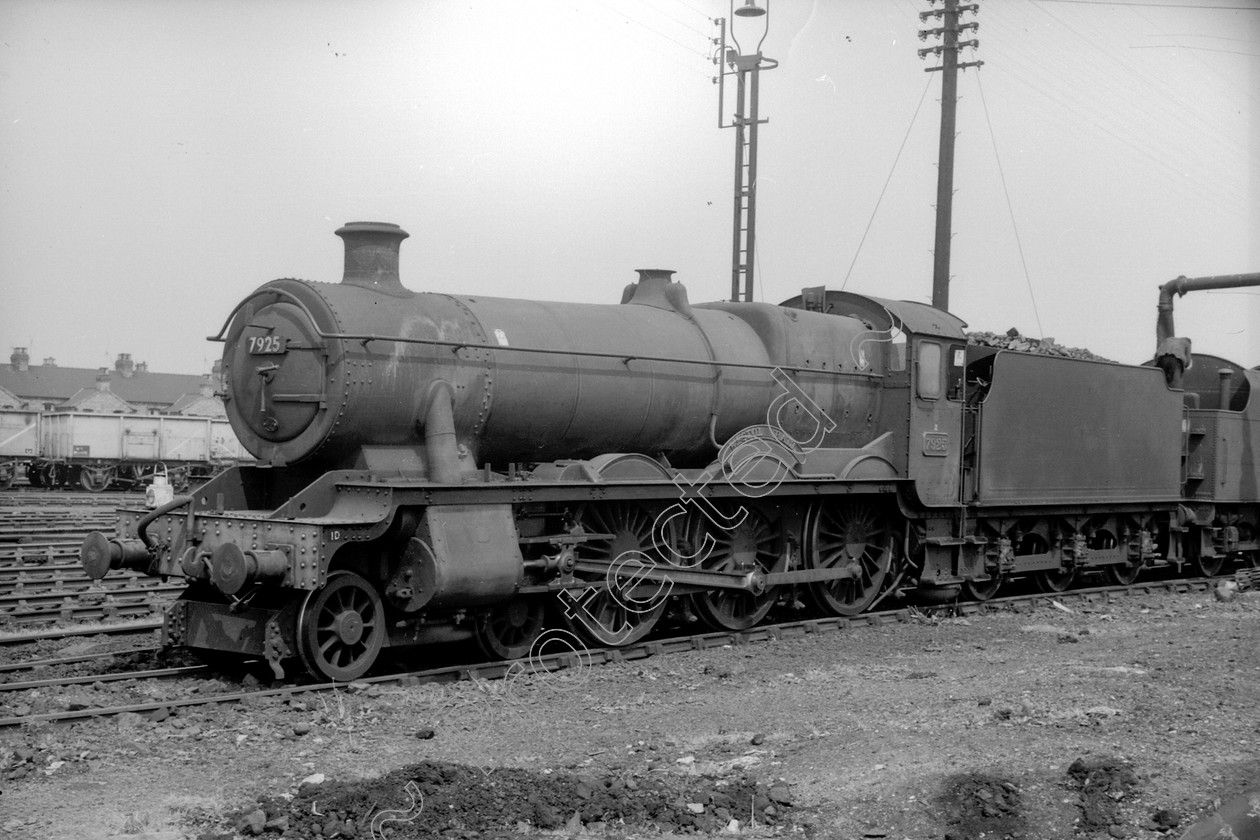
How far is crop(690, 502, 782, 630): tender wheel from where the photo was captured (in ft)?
37.1

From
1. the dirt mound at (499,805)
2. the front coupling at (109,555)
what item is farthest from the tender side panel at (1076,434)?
the front coupling at (109,555)

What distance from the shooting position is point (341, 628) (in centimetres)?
874

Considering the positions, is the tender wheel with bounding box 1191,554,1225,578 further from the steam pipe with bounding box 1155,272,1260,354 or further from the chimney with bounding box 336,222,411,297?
the chimney with bounding box 336,222,411,297

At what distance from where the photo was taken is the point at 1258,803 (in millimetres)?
5641

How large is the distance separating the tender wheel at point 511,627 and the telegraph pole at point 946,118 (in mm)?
11536

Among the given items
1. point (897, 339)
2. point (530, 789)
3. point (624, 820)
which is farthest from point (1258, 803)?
point (897, 339)

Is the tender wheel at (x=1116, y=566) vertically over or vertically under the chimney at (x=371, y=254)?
under

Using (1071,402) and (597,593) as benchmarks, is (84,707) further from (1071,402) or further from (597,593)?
(1071,402)

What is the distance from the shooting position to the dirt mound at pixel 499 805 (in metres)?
5.57

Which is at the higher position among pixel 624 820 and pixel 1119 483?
pixel 1119 483

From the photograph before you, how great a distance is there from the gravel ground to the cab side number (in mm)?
2490

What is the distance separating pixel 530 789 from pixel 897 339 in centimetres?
815

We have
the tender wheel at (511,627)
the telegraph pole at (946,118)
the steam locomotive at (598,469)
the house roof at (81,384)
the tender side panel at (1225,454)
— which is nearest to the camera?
the steam locomotive at (598,469)

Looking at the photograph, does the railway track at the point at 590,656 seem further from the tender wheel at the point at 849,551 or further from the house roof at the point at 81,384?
the house roof at the point at 81,384
